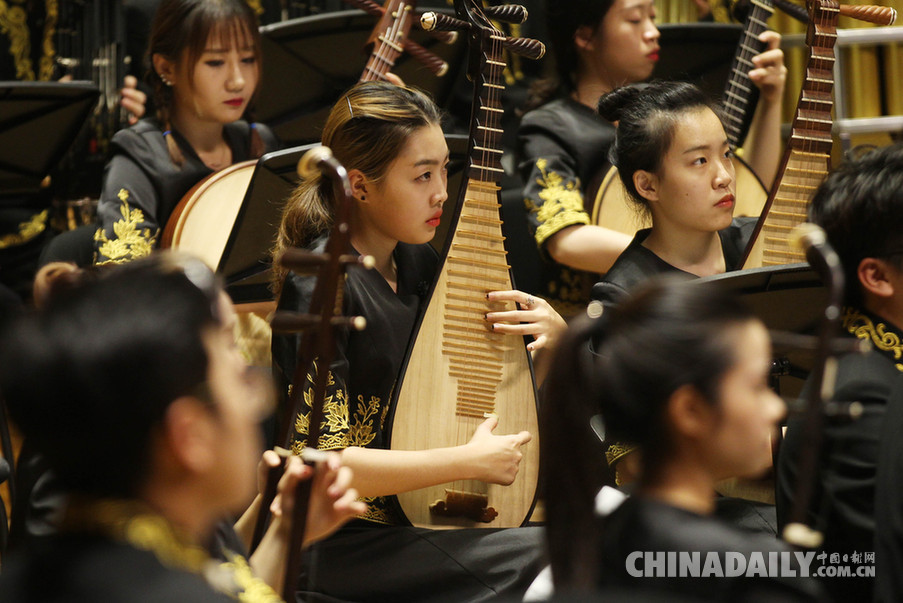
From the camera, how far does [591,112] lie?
3061mm

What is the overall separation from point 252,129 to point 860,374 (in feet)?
6.63

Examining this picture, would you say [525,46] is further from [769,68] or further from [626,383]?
[626,383]

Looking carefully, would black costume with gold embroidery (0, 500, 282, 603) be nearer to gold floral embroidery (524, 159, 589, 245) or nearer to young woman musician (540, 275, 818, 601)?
young woman musician (540, 275, 818, 601)

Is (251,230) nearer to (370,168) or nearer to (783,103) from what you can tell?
(370,168)

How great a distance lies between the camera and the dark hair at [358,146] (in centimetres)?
210

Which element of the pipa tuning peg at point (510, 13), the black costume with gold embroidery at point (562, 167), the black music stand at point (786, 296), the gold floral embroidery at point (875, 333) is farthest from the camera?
the black costume with gold embroidery at point (562, 167)

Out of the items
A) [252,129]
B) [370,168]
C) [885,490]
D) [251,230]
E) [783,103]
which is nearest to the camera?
[885,490]

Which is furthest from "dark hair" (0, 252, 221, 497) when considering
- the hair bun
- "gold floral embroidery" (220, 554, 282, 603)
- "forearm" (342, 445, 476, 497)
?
the hair bun

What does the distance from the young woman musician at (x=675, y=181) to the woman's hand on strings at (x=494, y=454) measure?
443mm

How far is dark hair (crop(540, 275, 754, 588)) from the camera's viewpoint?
3.80ft

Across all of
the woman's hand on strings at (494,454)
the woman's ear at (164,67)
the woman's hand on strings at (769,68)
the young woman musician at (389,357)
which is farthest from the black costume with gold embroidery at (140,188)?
the woman's hand on strings at (769,68)

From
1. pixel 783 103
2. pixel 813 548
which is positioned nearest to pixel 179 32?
pixel 783 103

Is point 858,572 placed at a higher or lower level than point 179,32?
lower

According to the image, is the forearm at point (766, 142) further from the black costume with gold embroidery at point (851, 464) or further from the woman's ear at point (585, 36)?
the black costume with gold embroidery at point (851, 464)
